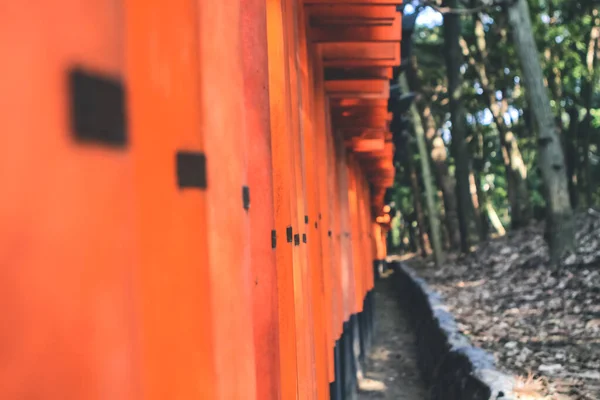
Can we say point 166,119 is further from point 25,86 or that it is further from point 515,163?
point 515,163

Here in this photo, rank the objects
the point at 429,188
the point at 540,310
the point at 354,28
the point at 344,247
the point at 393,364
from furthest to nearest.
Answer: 1. the point at 429,188
2. the point at 393,364
3. the point at 344,247
4. the point at 540,310
5. the point at 354,28

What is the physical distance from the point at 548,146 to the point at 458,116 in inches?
288

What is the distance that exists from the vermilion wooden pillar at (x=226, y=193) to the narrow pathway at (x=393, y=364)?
7420 millimetres

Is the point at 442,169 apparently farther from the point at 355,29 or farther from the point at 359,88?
the point at 355,29

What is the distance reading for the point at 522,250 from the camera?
14.3 metres

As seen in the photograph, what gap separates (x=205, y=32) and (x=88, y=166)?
60 centimetres

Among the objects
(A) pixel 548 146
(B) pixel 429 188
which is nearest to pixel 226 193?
(A) pixel 548 146

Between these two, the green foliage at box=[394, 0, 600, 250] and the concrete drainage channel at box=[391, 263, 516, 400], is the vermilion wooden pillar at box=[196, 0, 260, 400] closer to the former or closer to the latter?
the concrete drainage channel at box=[391, 263, 516, 400]

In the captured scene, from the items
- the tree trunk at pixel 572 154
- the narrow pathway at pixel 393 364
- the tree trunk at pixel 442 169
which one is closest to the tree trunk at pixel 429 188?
the tree trunk at pixel 442 169

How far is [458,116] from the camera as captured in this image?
17531mm

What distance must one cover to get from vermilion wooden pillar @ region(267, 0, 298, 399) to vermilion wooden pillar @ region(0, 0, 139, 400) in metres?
2.21

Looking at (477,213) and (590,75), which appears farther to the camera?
(477,213)

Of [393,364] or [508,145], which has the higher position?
[508,145]

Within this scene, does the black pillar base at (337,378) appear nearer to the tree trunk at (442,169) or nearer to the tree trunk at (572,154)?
the tree trunk at (442,169)
